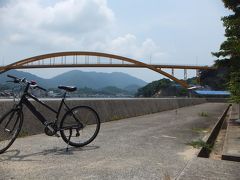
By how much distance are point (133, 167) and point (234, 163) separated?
4.24ft

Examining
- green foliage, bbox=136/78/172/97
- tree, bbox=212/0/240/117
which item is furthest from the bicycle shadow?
green foliage, bbox=136/78/172/97

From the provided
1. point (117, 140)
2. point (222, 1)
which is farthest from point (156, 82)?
point (117, 140)

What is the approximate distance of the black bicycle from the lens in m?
5.21

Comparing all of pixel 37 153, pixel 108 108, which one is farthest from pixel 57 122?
pixel 108 108

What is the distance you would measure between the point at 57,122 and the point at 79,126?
1.26 feet

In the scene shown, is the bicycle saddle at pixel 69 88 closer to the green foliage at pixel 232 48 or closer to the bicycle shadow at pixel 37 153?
the bicycle shadow at pixel 37 153

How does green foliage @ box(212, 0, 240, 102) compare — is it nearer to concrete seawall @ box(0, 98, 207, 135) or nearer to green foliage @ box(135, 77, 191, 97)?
concrete seawall @ box(0, 98, 207, 135)

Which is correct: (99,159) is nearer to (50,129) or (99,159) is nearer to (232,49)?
→ (50,129)

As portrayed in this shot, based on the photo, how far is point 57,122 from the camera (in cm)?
559

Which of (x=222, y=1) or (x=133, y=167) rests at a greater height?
(x=222, y=1)

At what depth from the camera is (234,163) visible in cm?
466

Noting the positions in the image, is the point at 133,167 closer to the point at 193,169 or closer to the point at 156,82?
the point at 193,169

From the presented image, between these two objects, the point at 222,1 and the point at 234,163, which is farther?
the point at 222,1

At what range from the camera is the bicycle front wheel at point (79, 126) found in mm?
5680
